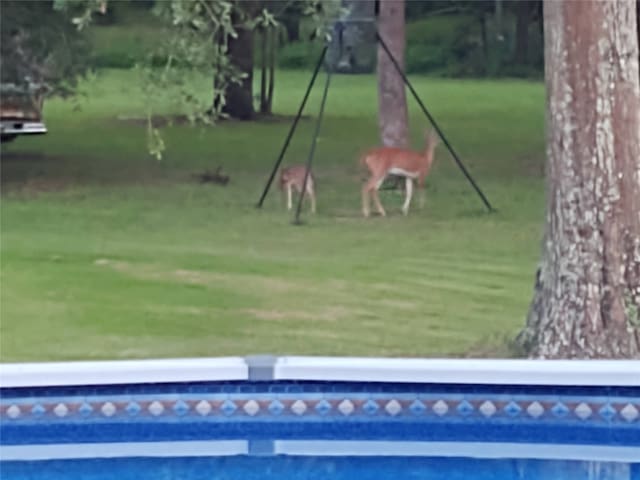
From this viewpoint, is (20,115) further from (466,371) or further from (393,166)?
(466,371)

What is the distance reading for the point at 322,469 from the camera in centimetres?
652

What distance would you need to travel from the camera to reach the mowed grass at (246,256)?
921cm

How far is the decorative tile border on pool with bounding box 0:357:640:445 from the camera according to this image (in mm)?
6188

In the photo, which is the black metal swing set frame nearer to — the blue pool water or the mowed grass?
the mowed grass

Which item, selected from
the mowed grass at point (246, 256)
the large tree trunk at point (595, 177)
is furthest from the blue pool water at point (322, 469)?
the mowed grass at point (246, 256)

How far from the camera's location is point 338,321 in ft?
31.9

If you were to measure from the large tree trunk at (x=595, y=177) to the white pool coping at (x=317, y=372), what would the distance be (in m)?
1.24

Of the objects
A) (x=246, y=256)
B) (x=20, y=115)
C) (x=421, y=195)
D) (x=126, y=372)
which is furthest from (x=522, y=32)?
(x=126, y=372)

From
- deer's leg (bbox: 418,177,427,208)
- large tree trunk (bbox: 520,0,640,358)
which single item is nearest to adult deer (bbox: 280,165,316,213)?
deer's leg (bbox: 418,177,427,208)

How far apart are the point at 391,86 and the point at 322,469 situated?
1149cm

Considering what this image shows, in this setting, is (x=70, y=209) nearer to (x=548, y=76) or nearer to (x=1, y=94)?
(x=1, y=94)

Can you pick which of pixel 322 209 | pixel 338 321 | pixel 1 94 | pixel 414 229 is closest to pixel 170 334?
pixel 338 321

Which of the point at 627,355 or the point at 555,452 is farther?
the point at 627,355

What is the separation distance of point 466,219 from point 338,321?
5420 millimetres
